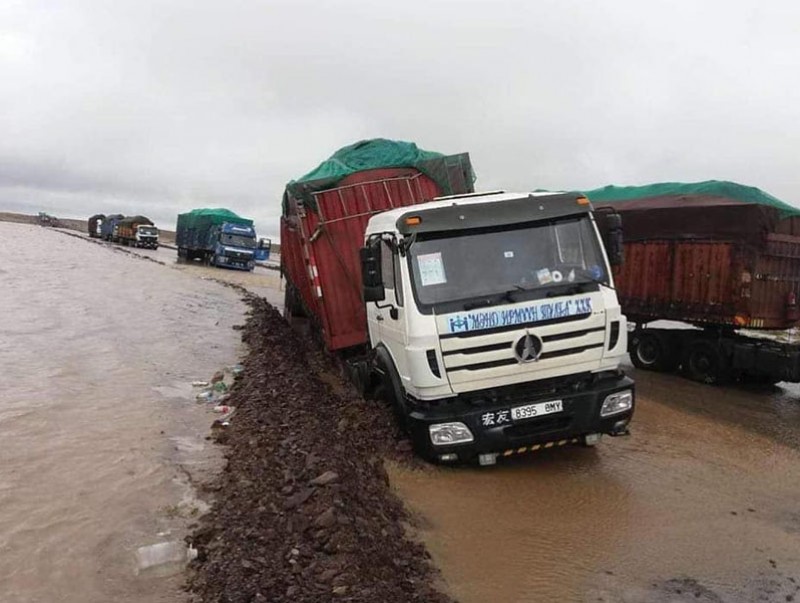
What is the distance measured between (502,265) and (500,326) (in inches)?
22.7

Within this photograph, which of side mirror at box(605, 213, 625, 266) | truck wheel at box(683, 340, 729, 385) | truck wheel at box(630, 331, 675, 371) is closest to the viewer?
side mirror at box(605, 213, 625, 266)

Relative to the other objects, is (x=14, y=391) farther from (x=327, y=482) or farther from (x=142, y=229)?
(x=142, y=229)

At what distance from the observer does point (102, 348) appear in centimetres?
1177

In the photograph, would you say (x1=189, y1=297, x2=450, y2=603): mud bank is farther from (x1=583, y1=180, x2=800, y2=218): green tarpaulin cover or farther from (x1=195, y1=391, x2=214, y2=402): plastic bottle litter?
(x1=583, y1=180, x2=800, y2=218): green tarpaulin cover

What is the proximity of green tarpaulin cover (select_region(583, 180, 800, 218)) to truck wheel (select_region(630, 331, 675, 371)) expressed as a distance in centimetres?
273

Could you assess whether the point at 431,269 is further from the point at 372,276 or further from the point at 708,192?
the point at 708,192

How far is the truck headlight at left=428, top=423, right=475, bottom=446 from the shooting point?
16.7 feet

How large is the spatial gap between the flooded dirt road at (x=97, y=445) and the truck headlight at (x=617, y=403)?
11.4 ft

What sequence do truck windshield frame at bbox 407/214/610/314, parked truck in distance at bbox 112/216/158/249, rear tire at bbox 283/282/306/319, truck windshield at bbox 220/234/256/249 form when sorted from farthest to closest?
parked truck in distance at bbox 112/216/158/249 → truck windshield at bbox 220/234/256/249 → rear tire at bbox 283/282/306/319 → truck windshield frame at bbox 407/214/610/314

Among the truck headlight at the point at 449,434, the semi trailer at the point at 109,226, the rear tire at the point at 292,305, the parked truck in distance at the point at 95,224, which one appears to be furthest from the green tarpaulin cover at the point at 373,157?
the parked truck in distance at the point at 95,224

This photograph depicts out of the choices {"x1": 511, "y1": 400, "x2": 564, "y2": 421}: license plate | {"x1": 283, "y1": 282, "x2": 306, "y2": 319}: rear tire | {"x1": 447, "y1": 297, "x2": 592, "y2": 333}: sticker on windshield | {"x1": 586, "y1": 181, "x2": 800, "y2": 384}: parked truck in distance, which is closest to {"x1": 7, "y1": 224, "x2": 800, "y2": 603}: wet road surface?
{"x1": 511, "y1": 400, "x2": 564, "y2": 421}: license plate

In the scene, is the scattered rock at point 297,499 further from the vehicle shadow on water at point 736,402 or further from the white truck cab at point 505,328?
the vehicle shadow on water at point 736,402

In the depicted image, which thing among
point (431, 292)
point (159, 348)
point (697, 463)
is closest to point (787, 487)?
point (697, 463)

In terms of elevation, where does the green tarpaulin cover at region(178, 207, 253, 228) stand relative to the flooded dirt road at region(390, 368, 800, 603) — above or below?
above
